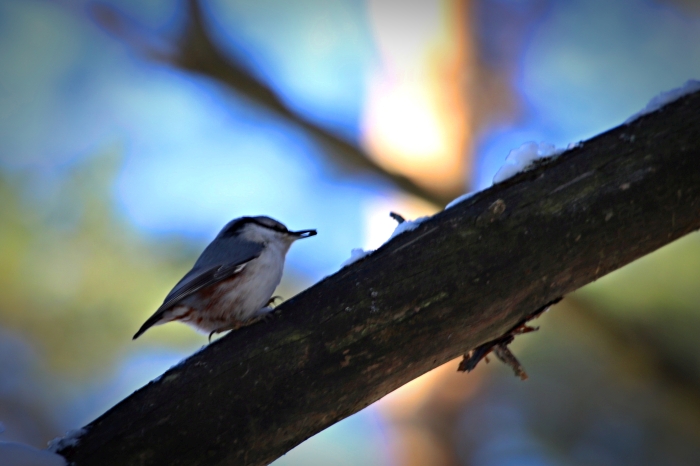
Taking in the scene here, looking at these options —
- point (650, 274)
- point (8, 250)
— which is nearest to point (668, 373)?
point (650, 274)

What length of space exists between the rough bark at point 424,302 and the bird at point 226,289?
40 centimetres

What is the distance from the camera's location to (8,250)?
2.72 m

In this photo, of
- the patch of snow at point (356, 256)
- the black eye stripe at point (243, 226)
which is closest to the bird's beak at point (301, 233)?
the black eye stripe at point (243, 226)

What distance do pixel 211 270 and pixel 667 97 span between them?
4.10 feet

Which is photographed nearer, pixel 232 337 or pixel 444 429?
pixel 232 337

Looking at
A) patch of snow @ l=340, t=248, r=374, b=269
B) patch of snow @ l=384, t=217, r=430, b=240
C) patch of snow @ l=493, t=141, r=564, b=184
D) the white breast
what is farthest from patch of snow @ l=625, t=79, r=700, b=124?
the white breast

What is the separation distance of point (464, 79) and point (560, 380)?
1.59m

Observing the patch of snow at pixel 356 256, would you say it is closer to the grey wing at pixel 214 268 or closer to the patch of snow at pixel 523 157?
the patch of snow at pixel 523 157

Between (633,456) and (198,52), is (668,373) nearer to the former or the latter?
(633,456)

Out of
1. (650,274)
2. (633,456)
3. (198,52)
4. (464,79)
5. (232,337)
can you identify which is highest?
(198,52)

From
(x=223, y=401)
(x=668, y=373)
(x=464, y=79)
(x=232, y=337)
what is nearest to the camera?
(x=223, y=401)

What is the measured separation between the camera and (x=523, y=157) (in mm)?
1218

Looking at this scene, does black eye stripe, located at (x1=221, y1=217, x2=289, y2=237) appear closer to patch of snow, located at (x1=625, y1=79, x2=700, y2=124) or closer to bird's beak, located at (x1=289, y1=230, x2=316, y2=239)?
bird's beak, located at (x1=289, y1=230, x2=316, y2=239)

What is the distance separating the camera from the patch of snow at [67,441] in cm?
110
